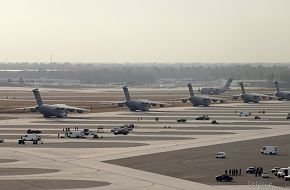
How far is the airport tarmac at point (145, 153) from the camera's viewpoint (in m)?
64.2

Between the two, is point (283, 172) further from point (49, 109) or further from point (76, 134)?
point (49, 109)

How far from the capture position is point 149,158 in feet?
258

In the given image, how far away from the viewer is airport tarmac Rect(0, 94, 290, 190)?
6425 cm

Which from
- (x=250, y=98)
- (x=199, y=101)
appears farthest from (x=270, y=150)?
(x=250, y=98)

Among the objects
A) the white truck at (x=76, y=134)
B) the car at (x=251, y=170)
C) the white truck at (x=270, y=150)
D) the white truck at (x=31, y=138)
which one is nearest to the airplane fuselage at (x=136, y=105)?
the white truck at (x=76, y=134)

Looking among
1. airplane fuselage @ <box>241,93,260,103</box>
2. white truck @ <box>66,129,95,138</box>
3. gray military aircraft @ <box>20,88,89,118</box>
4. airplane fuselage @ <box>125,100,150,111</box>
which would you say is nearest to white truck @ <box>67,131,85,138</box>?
white truck @ <box>66,129,95,138</box>

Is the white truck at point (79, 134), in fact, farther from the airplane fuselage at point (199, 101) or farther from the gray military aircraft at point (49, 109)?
the airplane fuselage at point (199, 101)

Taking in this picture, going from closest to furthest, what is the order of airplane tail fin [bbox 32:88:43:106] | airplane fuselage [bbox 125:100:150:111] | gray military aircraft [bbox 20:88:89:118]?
airplane tail fin [bbox 32:88:43:106] < gray military aircraft [bbox 20:88:89:118] < airplane fuselage [bbox 125:100:150:111]

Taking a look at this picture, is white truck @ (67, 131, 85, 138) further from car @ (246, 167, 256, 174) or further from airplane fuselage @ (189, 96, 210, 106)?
airplane fuselage @ (189, 96, 210, 106)

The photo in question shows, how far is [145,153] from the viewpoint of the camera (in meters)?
82.9

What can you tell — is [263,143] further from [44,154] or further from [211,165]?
[44,154]

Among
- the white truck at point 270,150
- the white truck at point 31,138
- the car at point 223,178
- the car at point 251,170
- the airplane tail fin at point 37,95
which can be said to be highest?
the airplane tail fin at point 37,95

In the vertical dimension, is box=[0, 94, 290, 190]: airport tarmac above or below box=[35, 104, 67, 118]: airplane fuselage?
below

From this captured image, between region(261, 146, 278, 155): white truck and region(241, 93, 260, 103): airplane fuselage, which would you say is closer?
region(261, 146, 278, 155): white truck
